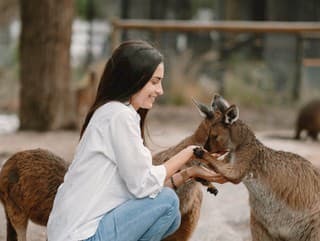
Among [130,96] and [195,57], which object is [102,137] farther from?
[195,57]

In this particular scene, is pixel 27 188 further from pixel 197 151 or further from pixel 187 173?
pixel 197 151

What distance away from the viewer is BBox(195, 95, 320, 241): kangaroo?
5.04m

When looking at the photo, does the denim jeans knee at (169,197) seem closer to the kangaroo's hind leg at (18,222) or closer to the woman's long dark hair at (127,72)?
the woman's long dark hair at (127,72)

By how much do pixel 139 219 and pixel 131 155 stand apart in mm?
405

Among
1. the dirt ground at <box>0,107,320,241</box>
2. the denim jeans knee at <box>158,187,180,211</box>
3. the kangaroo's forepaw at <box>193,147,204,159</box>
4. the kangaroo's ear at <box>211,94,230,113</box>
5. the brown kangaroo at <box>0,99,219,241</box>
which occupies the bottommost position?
Result: the dirt ground at <box>0,107,320,241</box>

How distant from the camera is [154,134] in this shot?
1147 centimetres

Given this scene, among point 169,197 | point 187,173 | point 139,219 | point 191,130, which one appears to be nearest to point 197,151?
point 187,173

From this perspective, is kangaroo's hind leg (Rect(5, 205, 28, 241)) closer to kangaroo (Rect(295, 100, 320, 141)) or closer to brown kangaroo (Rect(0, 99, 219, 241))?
brown kangaroo (Rect(0, 99, 219, 241))

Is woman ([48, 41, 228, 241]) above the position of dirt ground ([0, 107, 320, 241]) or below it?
above

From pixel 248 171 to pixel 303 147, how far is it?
207 inches

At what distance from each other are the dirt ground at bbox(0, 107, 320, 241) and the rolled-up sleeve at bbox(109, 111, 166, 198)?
191cm

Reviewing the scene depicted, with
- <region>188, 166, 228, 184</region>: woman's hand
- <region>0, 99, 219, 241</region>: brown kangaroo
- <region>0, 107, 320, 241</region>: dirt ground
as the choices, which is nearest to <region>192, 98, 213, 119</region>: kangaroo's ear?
<region>0, 99, 219, 241</region>: brown kangaroo

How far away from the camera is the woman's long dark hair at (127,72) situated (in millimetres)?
4367

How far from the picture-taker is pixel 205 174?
493 cm
